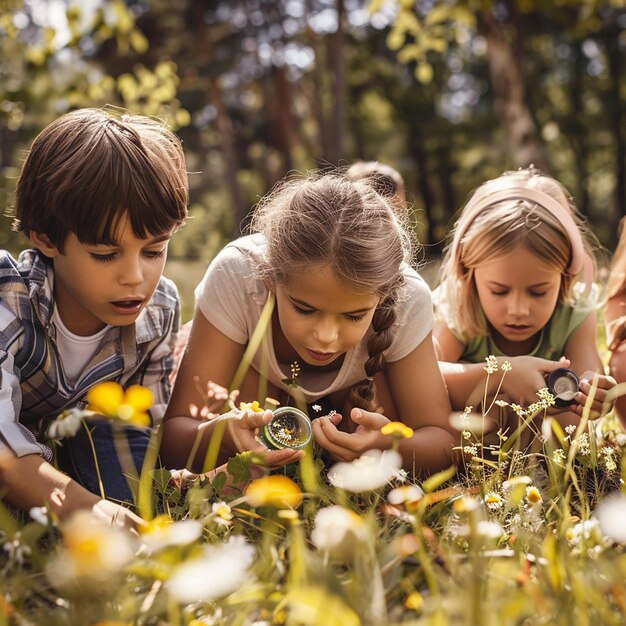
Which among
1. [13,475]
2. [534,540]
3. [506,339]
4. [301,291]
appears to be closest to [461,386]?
[506,339]

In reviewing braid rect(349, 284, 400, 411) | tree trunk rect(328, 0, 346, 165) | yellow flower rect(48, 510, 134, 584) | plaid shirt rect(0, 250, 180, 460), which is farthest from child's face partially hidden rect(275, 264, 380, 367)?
tree trunk rect(328, 0, 346, 165)

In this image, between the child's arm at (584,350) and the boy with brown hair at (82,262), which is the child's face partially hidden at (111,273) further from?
the child's arm at (584,350)

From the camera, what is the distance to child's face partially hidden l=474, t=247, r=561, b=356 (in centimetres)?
272

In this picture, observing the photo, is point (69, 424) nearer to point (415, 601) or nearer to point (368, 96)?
point (415, 601)

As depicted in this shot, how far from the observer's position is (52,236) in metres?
2.15

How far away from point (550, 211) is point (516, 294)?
0.40 meters

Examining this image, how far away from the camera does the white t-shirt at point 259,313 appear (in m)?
2.45

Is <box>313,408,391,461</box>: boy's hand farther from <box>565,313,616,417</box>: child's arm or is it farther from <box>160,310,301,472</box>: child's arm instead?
<box>565,313,616,417</box>: child's arm

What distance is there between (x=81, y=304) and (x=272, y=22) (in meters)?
17.4

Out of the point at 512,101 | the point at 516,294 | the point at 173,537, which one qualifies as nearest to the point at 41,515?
the point at 173,537

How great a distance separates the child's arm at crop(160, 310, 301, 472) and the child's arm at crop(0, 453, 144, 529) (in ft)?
1.68

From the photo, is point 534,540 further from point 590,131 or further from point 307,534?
point 590,131

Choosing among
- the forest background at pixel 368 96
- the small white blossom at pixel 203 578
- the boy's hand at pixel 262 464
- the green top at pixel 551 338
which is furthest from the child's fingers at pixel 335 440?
the forest background at pixel 368 96

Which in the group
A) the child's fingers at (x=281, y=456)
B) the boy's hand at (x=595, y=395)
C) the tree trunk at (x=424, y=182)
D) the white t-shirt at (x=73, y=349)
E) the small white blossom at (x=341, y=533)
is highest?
the small white blossom at (x=341, y=533)
